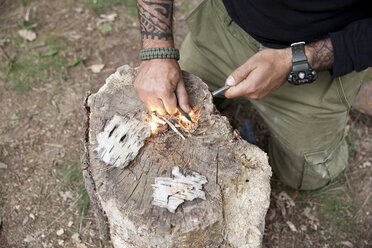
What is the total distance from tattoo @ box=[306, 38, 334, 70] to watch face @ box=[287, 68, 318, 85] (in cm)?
6

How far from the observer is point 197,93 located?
2.14m

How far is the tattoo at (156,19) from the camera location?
2.31m

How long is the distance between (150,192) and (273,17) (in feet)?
4.99

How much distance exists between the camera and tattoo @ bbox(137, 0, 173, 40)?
231 centimetres

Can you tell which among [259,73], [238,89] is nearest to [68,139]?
[238,89]

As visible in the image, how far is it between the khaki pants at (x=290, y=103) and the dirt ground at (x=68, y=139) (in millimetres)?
289

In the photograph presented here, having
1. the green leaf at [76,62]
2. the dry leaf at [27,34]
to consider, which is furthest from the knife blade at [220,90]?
the dry leaf at [27,34]

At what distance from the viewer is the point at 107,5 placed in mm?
4328

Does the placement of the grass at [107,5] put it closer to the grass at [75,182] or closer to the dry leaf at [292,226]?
the grass at [75,182]

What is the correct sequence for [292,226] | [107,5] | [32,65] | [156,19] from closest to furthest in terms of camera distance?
1. [156,19]
2. [292,226]
3. [32,65]
4. [107,5]

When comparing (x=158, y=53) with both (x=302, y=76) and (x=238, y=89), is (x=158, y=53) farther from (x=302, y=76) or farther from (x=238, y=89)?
(x=302, y=76)

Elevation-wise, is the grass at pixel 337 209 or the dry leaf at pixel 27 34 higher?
the dry leaf at pixel 27 34

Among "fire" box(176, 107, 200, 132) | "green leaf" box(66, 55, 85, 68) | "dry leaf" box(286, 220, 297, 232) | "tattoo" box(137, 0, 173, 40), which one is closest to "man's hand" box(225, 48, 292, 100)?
"fire" box(176, 107, 200, 132)

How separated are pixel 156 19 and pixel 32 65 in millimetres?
2044
